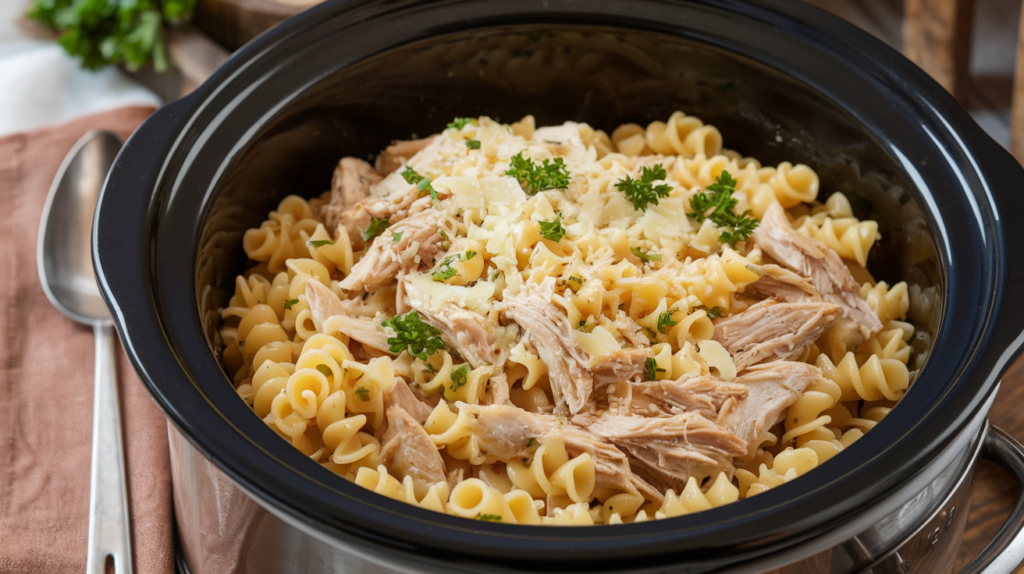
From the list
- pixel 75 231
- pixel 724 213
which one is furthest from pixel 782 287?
pixel 75 231

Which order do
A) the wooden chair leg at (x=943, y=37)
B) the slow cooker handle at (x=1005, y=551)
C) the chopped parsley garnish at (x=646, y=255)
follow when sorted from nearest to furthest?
the slow cooker handle at (x=1005, y=551) → the chopped parsley garnish at (x=646, y=255) → the wooden chair leg at (x=943, y=37)

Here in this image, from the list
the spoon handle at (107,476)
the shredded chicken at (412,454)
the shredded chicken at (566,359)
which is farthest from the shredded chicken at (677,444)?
the spoon handle at (107,476)

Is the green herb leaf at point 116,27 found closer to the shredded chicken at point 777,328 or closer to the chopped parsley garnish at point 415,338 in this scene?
the chopped parsley garnish at point 415,338

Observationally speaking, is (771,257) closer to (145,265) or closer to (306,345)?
(306,345)

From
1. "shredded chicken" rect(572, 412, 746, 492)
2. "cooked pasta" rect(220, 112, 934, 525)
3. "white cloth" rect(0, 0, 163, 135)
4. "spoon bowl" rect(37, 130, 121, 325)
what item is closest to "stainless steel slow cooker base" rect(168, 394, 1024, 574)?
"cooked pasta" rect(220, 112, 934, 525)

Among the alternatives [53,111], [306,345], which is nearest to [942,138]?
[306,345]

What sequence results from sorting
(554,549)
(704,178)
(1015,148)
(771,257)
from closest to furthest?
(554,549), (771,257), (704,178), (1015,148)

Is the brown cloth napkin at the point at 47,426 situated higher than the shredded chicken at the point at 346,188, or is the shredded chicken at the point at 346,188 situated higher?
the shredded chicken at the point at 346,188
